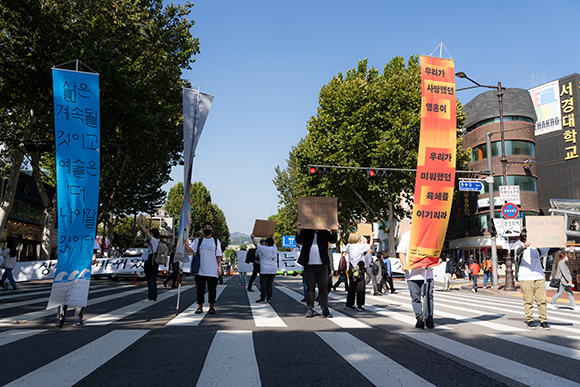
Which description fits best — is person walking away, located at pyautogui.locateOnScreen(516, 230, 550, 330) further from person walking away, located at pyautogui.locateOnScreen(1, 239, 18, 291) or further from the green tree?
person walking away, located at pyautogui.locateOnScreen(1, 239, 18, 291)

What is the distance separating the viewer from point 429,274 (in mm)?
7285

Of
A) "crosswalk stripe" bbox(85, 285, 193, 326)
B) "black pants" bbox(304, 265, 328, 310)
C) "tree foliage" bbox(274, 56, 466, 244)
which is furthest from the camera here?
"tree foliage" bbox(274, 56, 466, 244)

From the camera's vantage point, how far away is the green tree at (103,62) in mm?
15867

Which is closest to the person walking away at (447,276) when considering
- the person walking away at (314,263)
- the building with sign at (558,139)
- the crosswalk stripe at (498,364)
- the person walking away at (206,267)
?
the person walking away at (314,263)

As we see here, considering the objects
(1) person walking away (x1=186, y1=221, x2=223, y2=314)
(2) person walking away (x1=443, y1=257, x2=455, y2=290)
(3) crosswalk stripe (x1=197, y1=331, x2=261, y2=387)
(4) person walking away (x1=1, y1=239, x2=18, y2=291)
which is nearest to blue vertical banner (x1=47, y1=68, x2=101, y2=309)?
(1) person walking away (x1=186, y1=221, x2=223, y2=314)

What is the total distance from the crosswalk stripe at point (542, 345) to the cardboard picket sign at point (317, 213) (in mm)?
3344

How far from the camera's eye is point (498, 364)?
179 inches

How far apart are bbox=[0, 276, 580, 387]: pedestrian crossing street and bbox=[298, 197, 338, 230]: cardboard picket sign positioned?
1750 mm

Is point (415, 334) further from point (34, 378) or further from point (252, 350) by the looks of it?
point (34, 378)

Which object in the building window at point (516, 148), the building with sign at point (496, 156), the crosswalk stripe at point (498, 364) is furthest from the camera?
the building window at point (516, 148)

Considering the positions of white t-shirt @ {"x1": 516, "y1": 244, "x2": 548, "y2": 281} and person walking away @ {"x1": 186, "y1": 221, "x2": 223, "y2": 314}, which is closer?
white t-shirt @ {"x1": 516, "y1": 244, "x2": 548, "y2": 281}

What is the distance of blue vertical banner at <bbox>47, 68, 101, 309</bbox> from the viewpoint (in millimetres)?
6828

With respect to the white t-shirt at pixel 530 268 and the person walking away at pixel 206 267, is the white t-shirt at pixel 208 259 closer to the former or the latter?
the person walking away at pixel 206 267

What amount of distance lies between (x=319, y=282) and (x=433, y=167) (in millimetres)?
3013
